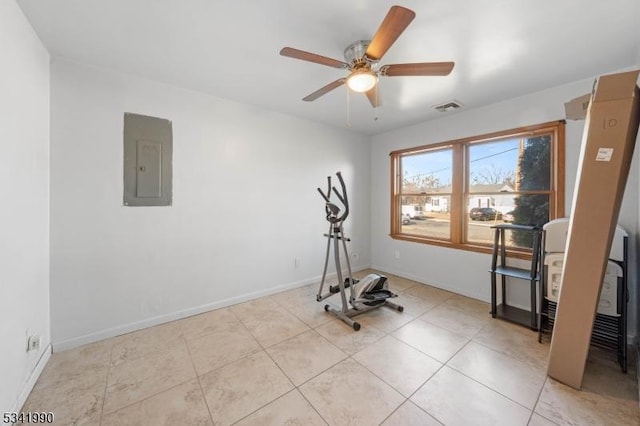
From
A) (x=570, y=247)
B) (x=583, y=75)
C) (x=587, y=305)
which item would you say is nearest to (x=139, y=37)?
(x=570, y=247)

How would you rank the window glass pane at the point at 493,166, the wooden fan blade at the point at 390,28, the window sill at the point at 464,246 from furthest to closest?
the window glass pane at the point at 493,166 < the window sill at the point at 464,246 < the wooden fan blade at the point at 390,28

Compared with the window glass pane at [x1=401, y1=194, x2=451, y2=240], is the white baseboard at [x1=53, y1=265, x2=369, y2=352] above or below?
below

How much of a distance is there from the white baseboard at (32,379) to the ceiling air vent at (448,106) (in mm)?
4619

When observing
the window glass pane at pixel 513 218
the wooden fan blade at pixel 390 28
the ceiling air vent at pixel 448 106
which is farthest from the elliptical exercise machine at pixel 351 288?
the ceiling air vent at pixel 448 106

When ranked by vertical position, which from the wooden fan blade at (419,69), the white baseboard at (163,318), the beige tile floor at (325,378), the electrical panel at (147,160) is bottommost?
the beige tile floor at (325,378)

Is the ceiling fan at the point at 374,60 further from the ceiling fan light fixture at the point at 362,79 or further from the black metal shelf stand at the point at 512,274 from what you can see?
the black metal shelf stand at the point at 512,274

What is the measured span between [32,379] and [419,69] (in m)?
3.54

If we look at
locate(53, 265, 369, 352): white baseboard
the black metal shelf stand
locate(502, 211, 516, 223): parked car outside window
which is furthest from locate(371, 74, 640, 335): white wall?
locate(53, 265, 369, 352): white baseboard

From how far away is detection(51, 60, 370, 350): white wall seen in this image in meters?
2.13

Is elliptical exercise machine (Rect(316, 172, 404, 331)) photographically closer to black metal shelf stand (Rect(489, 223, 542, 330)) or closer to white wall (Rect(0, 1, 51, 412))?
black metal shelf stand (Rect(489, 223, 542, 330))

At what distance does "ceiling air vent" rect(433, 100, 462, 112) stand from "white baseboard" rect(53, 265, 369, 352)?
10.2ft

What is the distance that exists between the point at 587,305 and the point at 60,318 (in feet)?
13.8

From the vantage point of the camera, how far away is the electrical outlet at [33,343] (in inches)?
65.7

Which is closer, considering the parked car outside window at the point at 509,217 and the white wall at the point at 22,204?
the white wall at the point at 22,204
